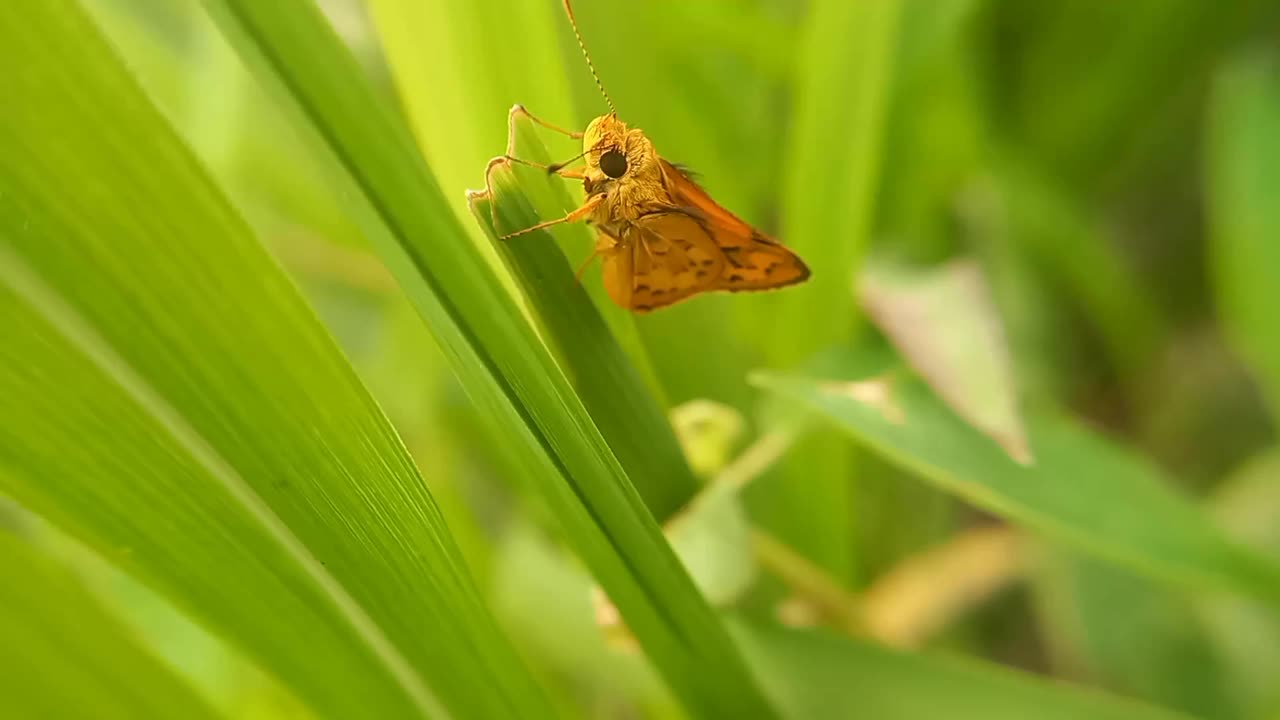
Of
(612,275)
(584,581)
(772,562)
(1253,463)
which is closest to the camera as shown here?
(612,275)

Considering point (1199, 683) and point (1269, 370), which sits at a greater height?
point (1269, 370)

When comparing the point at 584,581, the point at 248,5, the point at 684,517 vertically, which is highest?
the point at 248,5

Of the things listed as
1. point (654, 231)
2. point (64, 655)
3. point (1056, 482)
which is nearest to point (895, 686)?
point (1056, 482)

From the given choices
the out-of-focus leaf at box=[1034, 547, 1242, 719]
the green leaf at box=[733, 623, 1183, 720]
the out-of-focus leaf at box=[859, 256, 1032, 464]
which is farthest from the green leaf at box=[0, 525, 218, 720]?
the out-of-focus leaf at box=[1034, 547, 1242, 719]

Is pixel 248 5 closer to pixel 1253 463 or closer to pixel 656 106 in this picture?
pixel 656 106

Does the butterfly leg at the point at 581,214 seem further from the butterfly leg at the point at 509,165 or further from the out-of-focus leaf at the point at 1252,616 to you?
the out-of-focus leaf at the point at 1252,616

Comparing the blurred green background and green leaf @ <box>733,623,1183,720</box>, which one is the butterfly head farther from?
green leaf @ <box>733,623,1183,720</box>

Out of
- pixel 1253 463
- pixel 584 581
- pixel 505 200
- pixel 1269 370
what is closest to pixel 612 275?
pixel 505 200

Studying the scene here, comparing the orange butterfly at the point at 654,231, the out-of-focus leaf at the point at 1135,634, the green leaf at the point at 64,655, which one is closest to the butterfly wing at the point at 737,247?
the orange butterfly at the point at 654,231
